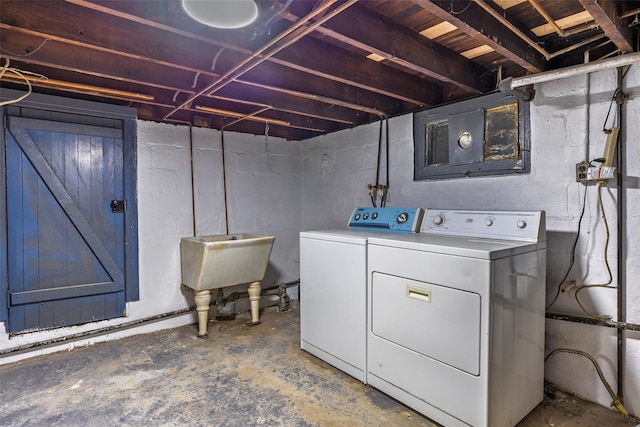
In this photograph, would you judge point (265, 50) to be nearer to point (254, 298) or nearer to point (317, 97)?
point (317, 97)

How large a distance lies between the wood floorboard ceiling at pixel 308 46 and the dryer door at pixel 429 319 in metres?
1.26

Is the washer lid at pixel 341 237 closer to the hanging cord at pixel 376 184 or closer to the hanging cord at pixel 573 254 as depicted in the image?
the hanging cord at pixel 376 184

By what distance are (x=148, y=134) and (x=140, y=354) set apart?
73.2 inches

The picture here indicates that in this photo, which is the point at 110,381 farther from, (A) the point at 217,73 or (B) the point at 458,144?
(B) the point at 458,144

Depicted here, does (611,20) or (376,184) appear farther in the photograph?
(376,184)

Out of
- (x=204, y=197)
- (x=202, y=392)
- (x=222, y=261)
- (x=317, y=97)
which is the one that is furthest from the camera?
(x=204, y=197)

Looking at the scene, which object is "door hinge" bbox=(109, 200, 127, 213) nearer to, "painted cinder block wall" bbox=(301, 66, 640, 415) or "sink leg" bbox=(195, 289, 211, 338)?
"sink leg" bbox=(195, 289, 211, 338)

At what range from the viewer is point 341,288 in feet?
7.51

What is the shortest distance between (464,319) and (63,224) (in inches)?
115

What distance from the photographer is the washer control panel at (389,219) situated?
236cm

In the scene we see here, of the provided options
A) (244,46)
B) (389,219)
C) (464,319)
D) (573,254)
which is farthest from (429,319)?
(244,46)

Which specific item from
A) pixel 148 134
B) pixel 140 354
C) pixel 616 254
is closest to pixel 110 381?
pixel 140 354

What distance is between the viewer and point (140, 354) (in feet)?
8.50

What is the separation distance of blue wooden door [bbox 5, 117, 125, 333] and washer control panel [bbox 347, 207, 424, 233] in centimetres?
205
